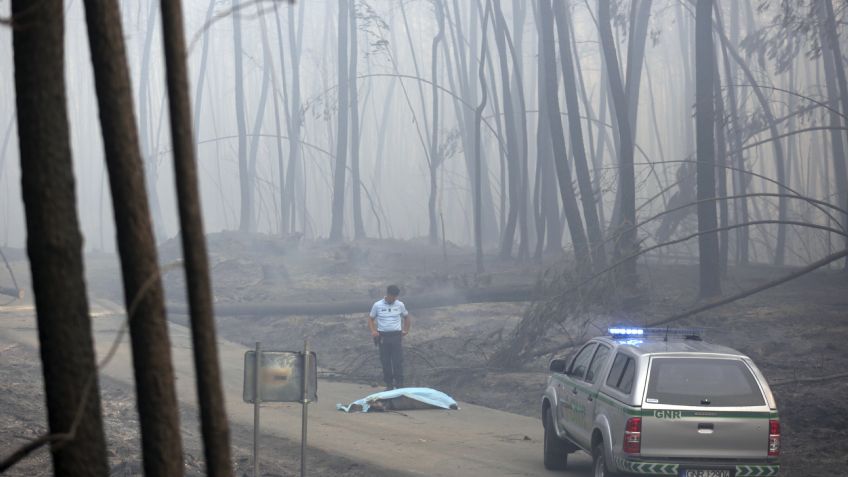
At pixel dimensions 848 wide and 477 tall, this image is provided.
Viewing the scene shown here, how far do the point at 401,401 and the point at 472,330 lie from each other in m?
9.27

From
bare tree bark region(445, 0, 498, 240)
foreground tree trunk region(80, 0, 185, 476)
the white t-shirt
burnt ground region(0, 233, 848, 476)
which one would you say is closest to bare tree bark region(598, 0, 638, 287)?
burnt ground region(0, 233, 848, 476)

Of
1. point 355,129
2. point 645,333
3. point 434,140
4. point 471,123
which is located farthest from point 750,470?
point 471,123

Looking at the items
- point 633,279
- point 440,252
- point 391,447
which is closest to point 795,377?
point 633,279

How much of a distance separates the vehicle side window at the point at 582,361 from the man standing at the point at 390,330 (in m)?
6.78

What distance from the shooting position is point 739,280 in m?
30.4

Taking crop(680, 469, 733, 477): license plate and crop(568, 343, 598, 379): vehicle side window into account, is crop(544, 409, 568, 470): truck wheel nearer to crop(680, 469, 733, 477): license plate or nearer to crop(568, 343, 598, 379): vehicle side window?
crop(568, 343, 598, 379): vehicle side window

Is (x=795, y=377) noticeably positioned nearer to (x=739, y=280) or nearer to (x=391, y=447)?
(x=391, y=447)

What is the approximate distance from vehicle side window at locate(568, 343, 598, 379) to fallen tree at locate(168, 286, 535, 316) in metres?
12.6

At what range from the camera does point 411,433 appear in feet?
52.5

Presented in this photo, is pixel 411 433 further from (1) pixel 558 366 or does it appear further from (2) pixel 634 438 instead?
(2) pixel 634 438

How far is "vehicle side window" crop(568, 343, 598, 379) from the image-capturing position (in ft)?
41.4

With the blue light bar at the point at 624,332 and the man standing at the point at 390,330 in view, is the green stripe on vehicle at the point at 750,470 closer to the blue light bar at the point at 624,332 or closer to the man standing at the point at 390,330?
the blue light bar at the point at 624,332

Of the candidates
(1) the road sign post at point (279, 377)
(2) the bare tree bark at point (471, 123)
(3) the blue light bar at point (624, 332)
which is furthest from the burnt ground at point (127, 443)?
(2) the bare tree bark at point (471, 123)

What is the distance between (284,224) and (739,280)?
30.6m
